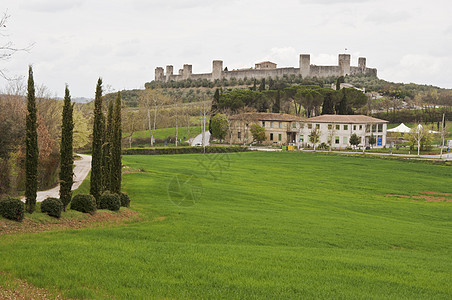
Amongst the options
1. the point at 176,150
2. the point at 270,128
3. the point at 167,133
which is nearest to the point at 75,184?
the point at 176,150

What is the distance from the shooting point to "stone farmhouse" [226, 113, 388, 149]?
76500 mm

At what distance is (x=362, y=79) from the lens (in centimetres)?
14462

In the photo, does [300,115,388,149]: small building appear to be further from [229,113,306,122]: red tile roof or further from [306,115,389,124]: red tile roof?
[229,113,306,122]: red tile roof

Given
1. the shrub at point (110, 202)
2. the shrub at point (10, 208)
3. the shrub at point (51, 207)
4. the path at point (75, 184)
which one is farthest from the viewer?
the path at point (75, 184)

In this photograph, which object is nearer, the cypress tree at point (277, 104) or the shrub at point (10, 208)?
the shrub at point (10, 208)

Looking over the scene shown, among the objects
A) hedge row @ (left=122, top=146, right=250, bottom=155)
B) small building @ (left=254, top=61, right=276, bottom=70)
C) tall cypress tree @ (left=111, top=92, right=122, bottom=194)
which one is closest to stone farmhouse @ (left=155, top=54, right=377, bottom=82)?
small building @ (left=254, top=61, right=276, bottom=70)

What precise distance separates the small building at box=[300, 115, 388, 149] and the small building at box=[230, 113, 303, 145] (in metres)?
2.38

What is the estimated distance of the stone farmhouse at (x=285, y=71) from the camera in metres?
145

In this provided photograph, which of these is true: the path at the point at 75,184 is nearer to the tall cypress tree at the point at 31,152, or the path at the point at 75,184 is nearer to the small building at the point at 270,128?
the tall cypress tree at the point at 31,152

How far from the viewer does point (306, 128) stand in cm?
8000

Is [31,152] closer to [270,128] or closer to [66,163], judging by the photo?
[66,163]

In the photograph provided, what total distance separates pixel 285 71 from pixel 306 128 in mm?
72197

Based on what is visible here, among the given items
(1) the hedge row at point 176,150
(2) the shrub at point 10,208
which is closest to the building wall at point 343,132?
(1) the hedge row at point 176,150

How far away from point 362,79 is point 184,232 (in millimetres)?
139685
